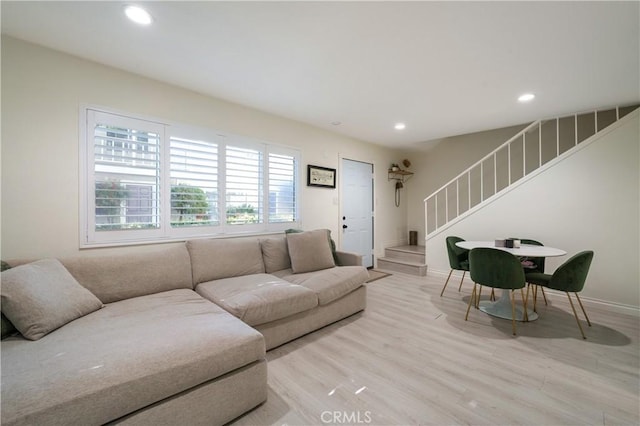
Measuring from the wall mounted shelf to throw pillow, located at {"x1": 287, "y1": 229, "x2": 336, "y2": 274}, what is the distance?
301 centimetres

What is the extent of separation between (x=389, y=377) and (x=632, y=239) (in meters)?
3.43

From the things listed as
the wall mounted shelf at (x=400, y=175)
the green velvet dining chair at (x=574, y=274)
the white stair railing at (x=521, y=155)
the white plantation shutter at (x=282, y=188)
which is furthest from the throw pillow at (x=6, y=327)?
the wall mounted shelf at (x=400, y=175)

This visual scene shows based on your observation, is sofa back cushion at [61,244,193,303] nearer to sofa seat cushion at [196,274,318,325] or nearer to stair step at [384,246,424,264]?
sofa seat cushion at [196,274,318,325]

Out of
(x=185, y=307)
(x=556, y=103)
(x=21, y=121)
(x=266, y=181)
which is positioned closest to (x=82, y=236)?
(x=21, y=121)

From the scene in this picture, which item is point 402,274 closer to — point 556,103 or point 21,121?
point 556,103

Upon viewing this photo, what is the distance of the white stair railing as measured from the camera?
12.4 feet

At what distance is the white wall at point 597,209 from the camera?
2993 millimetres

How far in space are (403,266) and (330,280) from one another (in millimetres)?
2574

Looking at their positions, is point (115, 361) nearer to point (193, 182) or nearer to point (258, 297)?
point (258, 297)

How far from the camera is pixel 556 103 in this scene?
10.3 feet

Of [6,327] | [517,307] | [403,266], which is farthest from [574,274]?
[6,327]

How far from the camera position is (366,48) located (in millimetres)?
2055

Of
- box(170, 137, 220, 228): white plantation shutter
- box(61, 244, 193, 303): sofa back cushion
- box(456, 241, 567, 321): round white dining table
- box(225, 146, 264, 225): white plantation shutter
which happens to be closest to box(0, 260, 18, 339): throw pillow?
box(61, 244, 193, 303): sofa back cushion

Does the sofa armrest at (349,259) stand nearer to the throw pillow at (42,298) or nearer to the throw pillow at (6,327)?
the throw pillow at (42,298)
